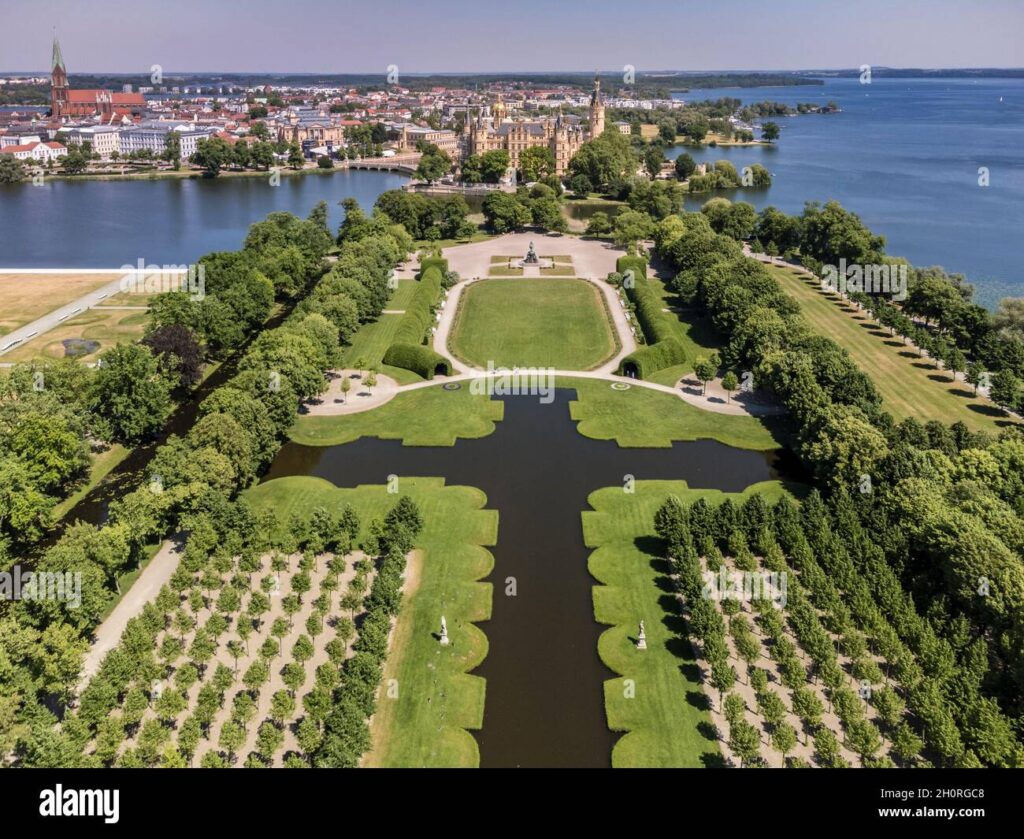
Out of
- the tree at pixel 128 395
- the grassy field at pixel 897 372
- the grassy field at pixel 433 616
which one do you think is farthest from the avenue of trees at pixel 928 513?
the tree at pixel 128 395

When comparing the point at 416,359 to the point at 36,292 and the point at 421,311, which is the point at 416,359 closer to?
the point at 421,311

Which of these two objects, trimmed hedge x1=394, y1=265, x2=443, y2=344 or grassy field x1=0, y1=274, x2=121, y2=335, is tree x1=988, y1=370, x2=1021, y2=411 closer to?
trimmed hedge x1=394, y1=265, x2=443, y2=344

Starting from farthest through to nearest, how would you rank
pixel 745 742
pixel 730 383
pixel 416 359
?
1. pixel 416 359
2. pixel 730 383
3. pixel 745 742

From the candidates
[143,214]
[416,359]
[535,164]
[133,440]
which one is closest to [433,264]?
[416,359]

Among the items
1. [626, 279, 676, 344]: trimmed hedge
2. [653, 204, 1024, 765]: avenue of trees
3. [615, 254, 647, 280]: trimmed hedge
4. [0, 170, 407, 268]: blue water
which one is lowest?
[653, 204, 1024, 765]: avenue of trees

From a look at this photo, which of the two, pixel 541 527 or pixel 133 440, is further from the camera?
pixel 133 440

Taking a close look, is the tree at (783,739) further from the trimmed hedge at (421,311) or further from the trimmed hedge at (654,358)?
the trimmed hedge at (421,311)

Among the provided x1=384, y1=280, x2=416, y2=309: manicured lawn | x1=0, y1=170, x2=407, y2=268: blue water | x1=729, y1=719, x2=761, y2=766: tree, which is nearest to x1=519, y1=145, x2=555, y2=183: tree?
x1=0, y1=170, x2=407, y2=268: blue water
